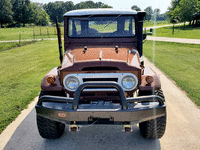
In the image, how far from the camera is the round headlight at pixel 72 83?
3162 mm

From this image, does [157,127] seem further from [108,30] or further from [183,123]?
[108,30]

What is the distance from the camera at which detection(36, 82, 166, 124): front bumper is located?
2727 millimetres

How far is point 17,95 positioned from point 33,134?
2.63 metres

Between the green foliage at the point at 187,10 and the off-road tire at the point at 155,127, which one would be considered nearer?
the off-road tire at the point at 155,127

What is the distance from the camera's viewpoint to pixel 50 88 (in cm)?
331

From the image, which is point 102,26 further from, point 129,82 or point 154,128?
point 154,128

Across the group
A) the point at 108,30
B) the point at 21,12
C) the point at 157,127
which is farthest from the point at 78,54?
the point at 21,12

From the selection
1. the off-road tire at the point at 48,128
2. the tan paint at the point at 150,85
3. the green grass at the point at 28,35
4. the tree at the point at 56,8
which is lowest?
the off-road tire at the point at 48,128

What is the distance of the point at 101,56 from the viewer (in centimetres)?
332

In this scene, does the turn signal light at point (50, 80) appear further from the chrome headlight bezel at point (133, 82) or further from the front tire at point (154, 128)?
the front tire at point (154, 128)

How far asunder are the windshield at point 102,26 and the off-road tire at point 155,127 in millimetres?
1543

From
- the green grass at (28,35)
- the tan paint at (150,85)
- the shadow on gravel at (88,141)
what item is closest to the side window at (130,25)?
the tan paint at (150,85)

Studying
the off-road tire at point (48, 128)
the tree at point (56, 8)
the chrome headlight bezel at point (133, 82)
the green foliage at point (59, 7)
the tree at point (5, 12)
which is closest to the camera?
the chrome headlight bezel at point (133, 82)

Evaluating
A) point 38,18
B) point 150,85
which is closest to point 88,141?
point 150,85
